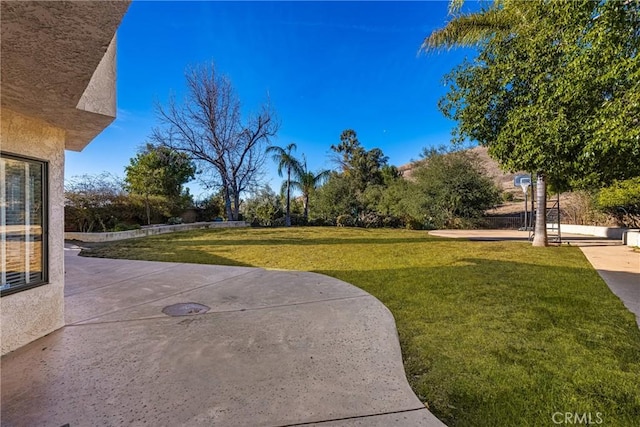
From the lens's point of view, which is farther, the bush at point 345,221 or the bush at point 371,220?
the bush at point 345,221

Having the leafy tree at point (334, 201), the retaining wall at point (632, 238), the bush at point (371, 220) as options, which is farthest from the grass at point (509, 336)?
the leafy tree at point (334, 201)

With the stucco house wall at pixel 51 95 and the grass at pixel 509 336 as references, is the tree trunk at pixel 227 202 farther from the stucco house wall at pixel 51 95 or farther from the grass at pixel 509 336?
the stucco house wall at pixel 51 95

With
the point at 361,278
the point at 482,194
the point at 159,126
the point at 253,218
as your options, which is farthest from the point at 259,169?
the point at 361,278

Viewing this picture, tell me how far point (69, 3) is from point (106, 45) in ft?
1.16

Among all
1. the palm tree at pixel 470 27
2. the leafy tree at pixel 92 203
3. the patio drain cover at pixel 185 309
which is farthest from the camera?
the leafy tree at pixel 92 203

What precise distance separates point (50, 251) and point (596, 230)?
18.3m

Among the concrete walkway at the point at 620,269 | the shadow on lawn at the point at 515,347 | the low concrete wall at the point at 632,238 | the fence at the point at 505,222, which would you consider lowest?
the shadow on lawn at the point at 515,347

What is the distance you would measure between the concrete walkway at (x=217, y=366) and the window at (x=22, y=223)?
0.67 metres

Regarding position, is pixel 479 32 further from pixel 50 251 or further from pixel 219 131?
pixel 219 131

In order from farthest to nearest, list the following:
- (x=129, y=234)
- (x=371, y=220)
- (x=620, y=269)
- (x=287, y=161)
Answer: (x=287, y=161)
(x=371, y=220)
(x=129, y=234)
(x=620, y=269)

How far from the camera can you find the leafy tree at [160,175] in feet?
56.2

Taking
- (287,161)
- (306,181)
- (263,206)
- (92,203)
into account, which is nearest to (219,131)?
(287,161)

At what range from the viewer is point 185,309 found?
3875 millimetres

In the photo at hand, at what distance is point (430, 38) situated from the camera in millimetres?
9320
